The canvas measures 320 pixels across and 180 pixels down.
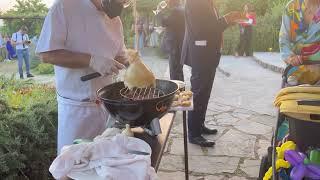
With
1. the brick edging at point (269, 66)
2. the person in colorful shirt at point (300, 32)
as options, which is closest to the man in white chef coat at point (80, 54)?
the person in colorful shirt at point (300, 32)

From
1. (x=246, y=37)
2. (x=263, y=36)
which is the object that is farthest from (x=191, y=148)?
(x=263, y=36)

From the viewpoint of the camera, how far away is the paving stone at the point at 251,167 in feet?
13.4

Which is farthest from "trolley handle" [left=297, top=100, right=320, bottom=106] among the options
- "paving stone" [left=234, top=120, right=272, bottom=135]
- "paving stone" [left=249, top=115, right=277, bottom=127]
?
"paving stone" [left=249, top=115, right=277, bottom=127]

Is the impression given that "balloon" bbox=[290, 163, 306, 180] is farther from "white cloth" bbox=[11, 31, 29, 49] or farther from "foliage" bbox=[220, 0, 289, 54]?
"foliage" bbox=[220, 0, 289, 54]

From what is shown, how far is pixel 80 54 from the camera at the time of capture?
2.32m

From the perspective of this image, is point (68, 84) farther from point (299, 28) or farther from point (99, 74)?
point (299, 28)

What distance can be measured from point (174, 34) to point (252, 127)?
2.11 meters

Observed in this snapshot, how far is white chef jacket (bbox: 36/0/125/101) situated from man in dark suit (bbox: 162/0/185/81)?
13.2ft

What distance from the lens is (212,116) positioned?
6.21 m

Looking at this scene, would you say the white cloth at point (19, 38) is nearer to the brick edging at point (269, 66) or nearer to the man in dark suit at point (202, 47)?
the brick edging at point (269, 66)

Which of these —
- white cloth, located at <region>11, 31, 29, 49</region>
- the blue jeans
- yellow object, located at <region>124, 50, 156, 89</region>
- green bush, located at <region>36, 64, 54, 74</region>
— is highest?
yellow object, located at <region>124, 50, 156, 89</region>

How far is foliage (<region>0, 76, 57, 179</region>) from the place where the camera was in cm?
292

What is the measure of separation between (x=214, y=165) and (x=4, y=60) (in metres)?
12.5

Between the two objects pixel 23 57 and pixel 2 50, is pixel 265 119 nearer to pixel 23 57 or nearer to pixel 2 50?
pixel 23 57
